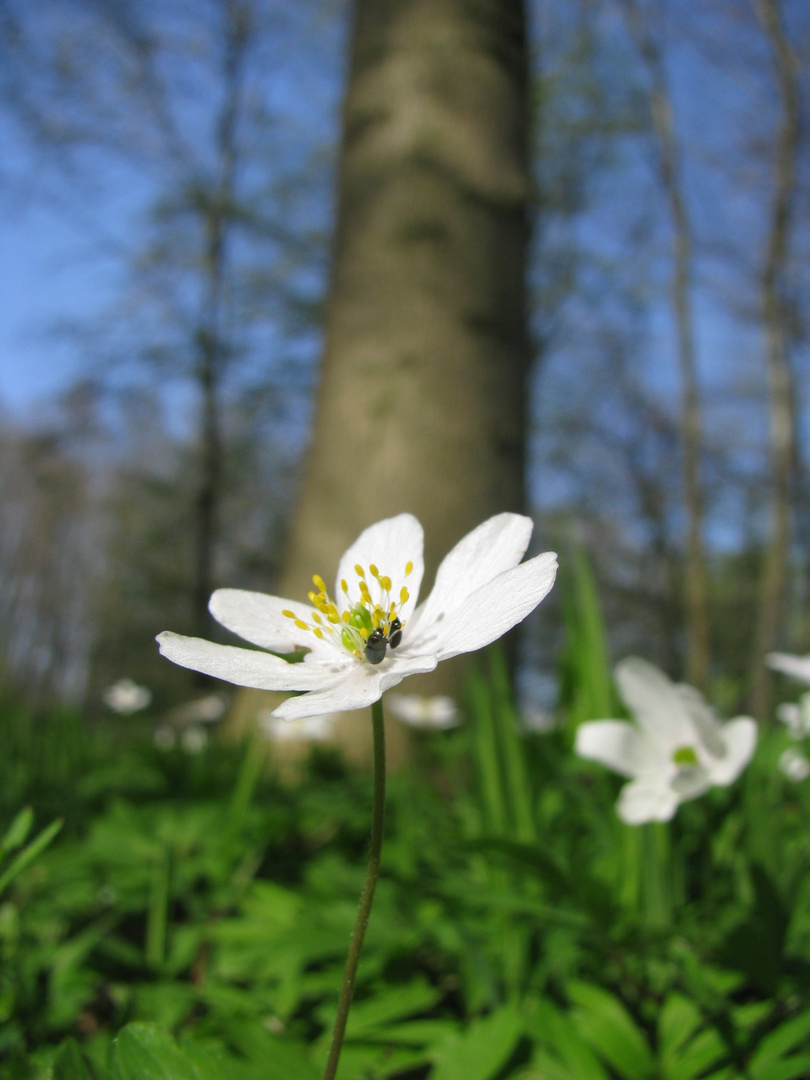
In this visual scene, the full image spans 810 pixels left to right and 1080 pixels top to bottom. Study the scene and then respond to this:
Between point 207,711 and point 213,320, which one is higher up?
point 213,320

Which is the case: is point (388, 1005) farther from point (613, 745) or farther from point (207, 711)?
point (207, 711)

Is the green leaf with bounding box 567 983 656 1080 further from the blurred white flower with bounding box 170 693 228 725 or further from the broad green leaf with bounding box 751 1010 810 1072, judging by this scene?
the blurred white flower with bounding box 170 693 228 725

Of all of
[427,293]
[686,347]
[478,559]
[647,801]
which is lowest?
[647,801]

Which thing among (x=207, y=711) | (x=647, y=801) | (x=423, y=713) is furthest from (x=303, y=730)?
(x=647, y=801)

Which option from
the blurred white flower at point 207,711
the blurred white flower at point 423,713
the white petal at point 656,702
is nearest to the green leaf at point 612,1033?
the white petal at point 656,702

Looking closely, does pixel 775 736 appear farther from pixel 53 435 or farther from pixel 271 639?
pixel 53 435

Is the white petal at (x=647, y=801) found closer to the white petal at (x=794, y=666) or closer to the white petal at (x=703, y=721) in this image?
the white petal at (x=703, y=721)
